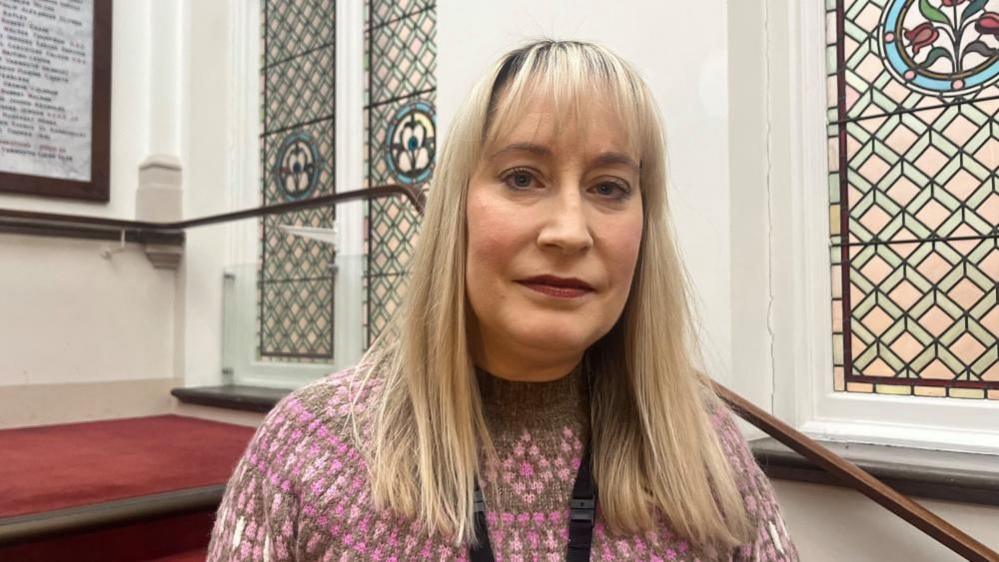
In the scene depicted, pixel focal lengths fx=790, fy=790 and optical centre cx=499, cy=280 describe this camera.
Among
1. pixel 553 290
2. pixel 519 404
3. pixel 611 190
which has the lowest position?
pixel 519 404

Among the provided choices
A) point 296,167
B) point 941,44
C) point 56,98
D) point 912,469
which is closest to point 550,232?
point 912,469

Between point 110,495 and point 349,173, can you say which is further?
point 349,173

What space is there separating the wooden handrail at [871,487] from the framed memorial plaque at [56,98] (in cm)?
398

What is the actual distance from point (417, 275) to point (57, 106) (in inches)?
167

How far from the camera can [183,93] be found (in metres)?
4.88

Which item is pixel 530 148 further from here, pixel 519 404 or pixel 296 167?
pixel 296 167

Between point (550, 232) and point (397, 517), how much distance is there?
0.42 metres

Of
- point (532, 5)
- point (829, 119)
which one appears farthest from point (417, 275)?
point (532, 5)

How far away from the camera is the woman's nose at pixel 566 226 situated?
3.38 ft

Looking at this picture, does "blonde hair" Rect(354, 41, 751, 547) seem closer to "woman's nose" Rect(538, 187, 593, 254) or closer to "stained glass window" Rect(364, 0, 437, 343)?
"woman's nose" Rect(538, 187, 593, 254)

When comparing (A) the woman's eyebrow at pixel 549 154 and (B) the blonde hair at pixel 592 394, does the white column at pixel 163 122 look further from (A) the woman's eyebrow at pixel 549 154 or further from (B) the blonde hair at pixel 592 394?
(A) the woman's eyebrow at pixel 549 154

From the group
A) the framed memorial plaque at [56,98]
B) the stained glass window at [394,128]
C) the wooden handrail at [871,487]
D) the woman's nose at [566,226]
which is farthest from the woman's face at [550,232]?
the framed memorial plaque at [56,98]

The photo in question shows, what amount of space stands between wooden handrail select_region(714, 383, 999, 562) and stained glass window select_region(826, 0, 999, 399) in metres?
0.48

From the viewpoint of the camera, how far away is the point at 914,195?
233 cm
